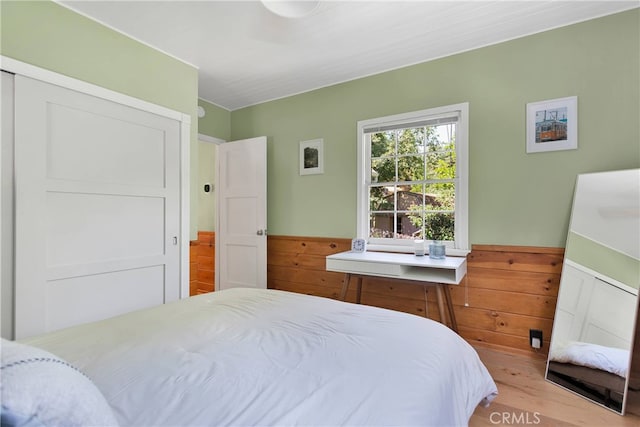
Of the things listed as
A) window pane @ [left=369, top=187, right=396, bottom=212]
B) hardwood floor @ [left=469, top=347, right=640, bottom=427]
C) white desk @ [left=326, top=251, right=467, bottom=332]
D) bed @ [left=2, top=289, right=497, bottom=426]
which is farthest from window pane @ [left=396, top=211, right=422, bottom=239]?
bed @ [left=2, top=289, right=497, bottom=426]

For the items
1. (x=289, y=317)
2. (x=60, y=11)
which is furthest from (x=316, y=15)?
(x=289, y=317)

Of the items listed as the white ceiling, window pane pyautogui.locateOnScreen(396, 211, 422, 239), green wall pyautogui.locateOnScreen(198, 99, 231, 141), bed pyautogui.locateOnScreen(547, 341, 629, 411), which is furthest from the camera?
green wall pyautogui.locateOnScreen(198, 99, 231, 141)

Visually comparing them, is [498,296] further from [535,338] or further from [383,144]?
[383,144]

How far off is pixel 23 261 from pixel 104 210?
0.53 meters

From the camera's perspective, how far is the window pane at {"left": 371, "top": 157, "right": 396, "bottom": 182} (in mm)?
2941

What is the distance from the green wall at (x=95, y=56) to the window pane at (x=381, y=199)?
1.69m

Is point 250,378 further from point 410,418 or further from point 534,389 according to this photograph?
point 534,389

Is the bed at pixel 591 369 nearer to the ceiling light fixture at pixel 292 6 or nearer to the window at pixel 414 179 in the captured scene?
the window at pixel 414 179

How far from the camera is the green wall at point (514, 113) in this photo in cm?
207

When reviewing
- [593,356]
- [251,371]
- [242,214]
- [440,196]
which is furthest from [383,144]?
[251,371]

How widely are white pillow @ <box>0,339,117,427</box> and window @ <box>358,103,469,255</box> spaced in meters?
2.53

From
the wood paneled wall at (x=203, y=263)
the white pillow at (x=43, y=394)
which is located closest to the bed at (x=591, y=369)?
the white pillow at (x=43, y=394)

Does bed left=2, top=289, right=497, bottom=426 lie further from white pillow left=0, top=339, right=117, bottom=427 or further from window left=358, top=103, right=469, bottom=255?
window left=358, top=103, right=469, bottom=255

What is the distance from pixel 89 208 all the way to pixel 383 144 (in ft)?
8.10
